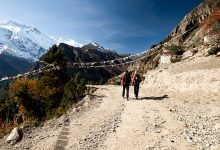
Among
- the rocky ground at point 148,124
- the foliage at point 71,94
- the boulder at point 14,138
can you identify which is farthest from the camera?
the foliage at point 71,94

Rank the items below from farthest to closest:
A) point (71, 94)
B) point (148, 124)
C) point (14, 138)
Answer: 1. point (71, 94)
2. point (14, 138)
3. point (148, 124)

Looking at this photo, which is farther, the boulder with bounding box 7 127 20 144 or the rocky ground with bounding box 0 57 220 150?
the boulder with bounding box 7 127 20 144

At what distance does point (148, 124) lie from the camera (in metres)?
16.7

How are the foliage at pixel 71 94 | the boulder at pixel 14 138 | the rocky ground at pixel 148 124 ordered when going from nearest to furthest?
the rocky ground at pixel 148 124 < the boulder at pixel 14 138 < the foliage at pixel 71 94

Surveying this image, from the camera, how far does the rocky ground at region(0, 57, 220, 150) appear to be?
13.6 m

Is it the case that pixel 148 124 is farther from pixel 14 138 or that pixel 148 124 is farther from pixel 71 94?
pixel 71 94

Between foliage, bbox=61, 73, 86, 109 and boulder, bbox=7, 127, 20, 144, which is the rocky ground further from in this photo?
foliage, bbox=61, 73, 86, 109

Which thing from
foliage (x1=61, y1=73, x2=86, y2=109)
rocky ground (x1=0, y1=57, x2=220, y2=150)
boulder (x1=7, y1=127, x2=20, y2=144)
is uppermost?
foliage (x1=61, y1=73, x2=86, y2=109)

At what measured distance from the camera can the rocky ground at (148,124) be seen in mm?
13629

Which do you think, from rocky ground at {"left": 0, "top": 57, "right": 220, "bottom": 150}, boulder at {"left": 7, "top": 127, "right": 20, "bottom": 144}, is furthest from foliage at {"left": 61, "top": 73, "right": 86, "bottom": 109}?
boulder at {"left": 7, "top": 127, "right": 20, "bottom": 144}

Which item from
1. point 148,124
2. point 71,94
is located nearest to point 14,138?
point 148,124

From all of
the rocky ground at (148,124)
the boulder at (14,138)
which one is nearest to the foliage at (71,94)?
the rocky ground at (148,124)

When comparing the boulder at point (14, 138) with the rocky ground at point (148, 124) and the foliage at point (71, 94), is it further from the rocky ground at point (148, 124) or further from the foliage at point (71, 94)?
the foliage at point (71, 94)

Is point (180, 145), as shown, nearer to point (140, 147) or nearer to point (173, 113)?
point (140, 147)
